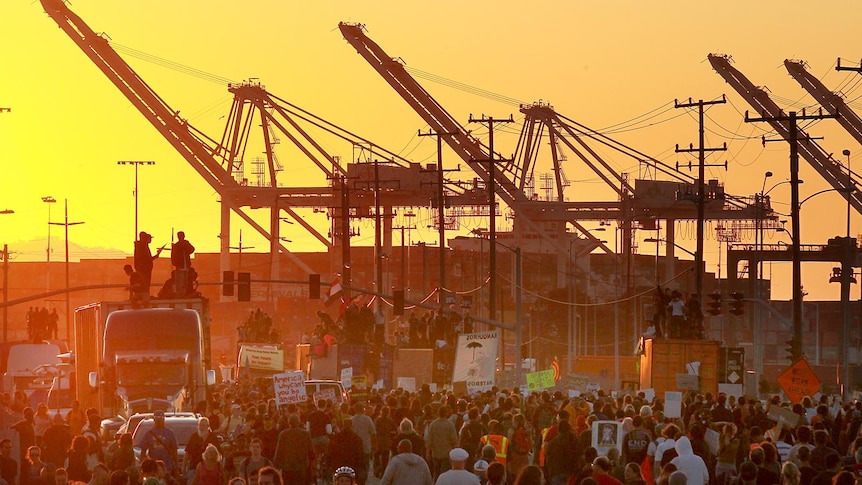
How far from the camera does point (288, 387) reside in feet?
108

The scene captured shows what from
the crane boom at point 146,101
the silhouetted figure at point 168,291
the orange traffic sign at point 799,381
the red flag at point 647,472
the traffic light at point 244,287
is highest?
the crane boom at point 146,101

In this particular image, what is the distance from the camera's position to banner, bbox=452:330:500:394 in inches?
1622

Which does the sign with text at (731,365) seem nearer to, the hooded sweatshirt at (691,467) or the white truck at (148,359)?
the white truck at (148,359)

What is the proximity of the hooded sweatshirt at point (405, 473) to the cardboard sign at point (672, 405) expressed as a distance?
11.6 meters

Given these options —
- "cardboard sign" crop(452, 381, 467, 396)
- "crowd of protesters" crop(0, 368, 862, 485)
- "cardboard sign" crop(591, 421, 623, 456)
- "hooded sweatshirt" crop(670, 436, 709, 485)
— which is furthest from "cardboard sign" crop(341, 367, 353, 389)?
"hooded sweatshirt" crop(670, 436, 709, 485)

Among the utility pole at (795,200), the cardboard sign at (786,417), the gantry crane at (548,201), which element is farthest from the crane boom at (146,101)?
the cardboard sign at (786,417)

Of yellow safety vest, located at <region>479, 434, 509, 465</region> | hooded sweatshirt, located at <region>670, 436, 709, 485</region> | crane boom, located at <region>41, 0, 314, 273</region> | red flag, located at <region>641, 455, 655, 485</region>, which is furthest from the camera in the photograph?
crane boom, located at <region>41, 0, 314, 273</region>

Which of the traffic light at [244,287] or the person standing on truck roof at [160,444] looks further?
the traffic light at [244,287]

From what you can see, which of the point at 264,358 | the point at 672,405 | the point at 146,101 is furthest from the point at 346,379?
the point at 146,101

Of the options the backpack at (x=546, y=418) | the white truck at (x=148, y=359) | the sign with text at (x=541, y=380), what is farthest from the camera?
the sign with text at (x=541, y=380)

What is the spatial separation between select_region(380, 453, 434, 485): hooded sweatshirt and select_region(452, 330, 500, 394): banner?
22.1 metres

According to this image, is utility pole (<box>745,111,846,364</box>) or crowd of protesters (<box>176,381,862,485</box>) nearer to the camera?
crowd of protesters (<box>176,381,862,485</box>)

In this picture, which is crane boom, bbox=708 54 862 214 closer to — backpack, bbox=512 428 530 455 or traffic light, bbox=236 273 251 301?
traffic light, bbox=236 273 251 301

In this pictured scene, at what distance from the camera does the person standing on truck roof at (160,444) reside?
23.8 metres
